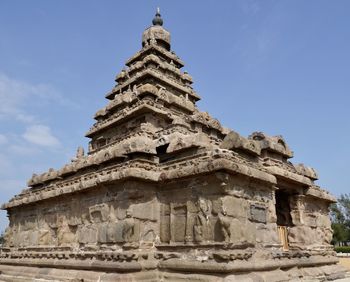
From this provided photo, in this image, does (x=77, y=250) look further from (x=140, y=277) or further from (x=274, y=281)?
(x=274, y=281)

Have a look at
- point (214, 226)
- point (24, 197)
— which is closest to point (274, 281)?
point (214, 226)

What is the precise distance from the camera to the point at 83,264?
10.2 metres

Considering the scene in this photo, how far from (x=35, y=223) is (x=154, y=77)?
28.6 ft

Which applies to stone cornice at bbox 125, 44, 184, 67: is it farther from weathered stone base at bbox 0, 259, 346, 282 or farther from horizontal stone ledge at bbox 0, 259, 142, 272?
weathered stone base at bbox 0, 259, 346, 282

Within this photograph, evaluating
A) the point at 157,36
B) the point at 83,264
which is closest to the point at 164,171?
the point at 83,264

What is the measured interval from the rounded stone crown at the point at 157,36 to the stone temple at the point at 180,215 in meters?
7.27

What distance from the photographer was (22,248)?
566 inches

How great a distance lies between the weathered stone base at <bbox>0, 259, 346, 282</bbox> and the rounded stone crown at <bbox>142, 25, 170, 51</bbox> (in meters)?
14.2

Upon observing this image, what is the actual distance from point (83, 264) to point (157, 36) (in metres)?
14.5

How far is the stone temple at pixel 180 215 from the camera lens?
851cm

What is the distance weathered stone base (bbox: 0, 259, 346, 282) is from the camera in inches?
309

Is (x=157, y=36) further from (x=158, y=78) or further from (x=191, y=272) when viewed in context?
(x=191, y=272)

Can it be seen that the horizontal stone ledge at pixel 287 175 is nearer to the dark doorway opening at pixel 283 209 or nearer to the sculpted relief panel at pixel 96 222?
the dark doorway opening at pixel 283 209

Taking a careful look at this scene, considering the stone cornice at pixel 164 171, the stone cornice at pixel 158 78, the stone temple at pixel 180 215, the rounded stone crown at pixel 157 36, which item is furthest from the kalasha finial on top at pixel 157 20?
the stone cornice at pixel 164 171
